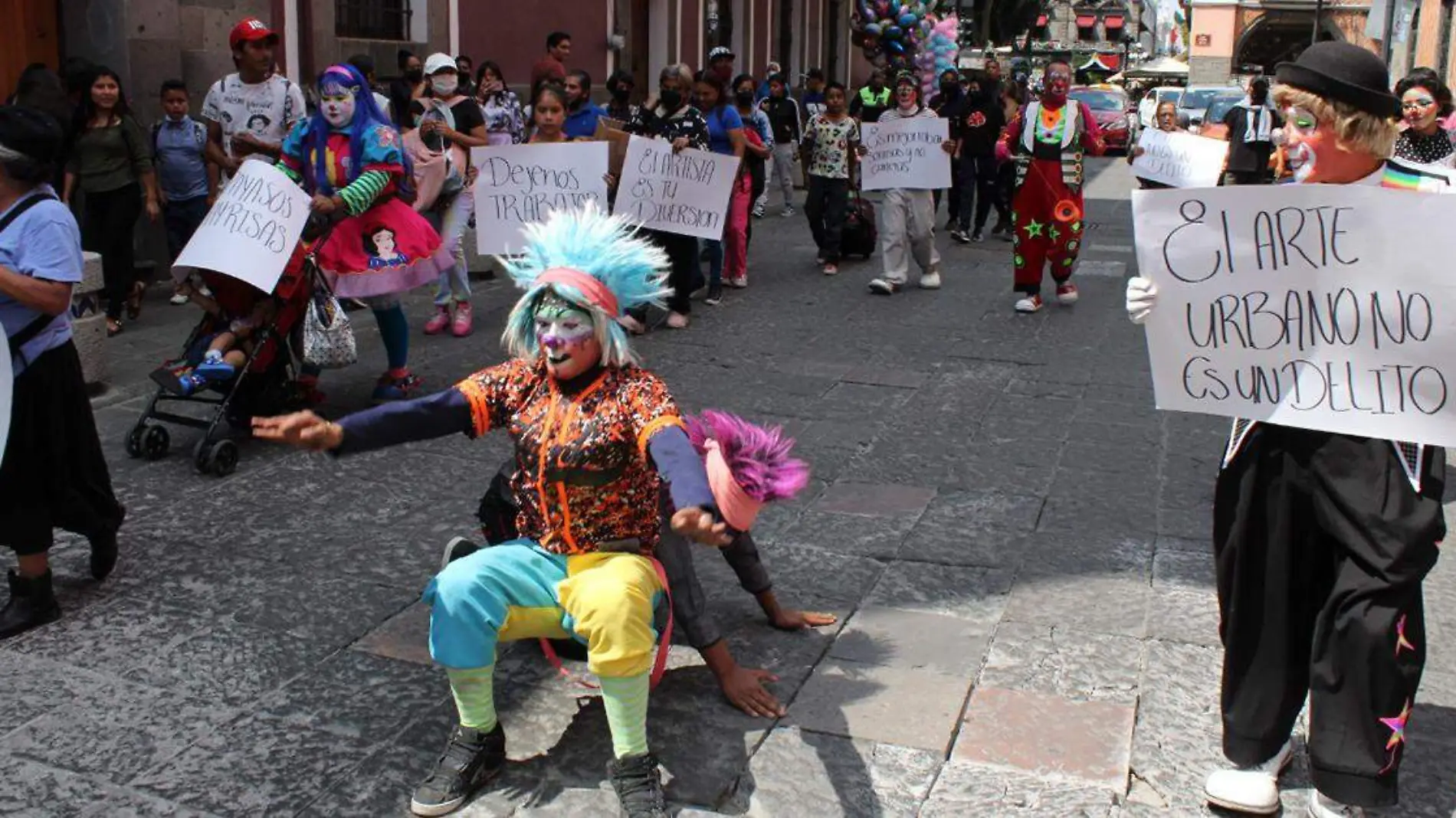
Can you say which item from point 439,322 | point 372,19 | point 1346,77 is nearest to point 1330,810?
point 1346,77

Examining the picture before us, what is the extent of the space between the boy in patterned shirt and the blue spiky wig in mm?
8354

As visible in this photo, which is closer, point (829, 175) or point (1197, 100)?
point (829, 175)

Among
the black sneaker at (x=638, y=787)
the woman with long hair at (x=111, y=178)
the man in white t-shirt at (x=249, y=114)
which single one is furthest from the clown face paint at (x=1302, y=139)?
the woman with long hair at (x=111, y=178)

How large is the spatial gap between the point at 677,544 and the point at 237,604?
1.55 metres

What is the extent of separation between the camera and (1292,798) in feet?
11.2

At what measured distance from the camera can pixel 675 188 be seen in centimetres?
948

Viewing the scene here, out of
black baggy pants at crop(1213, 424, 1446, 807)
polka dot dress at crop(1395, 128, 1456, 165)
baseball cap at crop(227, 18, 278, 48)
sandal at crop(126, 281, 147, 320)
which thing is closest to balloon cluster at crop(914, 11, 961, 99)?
sandal at crop(126, 281, 147, 320)

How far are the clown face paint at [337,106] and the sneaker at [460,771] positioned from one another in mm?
3991

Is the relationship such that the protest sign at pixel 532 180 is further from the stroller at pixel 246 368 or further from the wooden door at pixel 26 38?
the wooden door at pixel 26 38

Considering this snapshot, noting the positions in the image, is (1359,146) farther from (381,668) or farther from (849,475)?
(849,475)

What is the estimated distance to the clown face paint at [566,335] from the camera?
340 centimetres

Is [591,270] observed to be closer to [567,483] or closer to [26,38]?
[567,483]

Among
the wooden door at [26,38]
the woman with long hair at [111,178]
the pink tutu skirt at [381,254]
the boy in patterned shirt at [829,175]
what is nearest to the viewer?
the pink tutu skirt at [381,254]

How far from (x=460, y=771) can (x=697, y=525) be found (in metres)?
0.80
